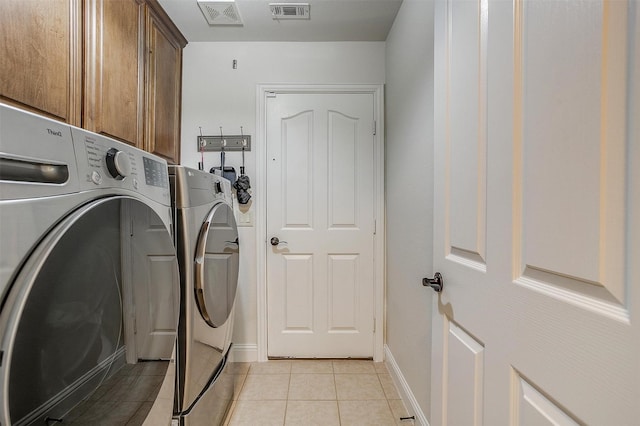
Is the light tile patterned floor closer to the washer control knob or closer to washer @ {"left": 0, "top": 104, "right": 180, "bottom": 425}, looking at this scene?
washer @ {"left": 0, "top": 104, "right": 180, "bottom": 425}

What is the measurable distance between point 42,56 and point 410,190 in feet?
5.86

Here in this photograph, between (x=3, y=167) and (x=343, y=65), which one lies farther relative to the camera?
(x=343, y=65)

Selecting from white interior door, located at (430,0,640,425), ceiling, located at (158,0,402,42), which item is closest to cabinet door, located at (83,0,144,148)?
ceiling, located at (158,0,402,42)

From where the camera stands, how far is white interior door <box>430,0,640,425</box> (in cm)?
42

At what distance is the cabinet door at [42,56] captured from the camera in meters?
1.03

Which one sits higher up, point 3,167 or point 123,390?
point 3,167

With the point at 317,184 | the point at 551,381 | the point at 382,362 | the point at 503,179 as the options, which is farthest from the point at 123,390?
the point at 382,362

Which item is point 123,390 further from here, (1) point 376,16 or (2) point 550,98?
(1) point 376,16

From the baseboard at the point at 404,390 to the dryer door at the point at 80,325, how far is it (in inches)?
51.3

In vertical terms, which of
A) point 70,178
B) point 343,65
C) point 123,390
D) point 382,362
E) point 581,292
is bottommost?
point 382,362

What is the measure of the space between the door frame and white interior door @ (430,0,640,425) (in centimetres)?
137

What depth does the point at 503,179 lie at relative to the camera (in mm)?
677

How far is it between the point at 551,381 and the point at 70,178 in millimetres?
1010

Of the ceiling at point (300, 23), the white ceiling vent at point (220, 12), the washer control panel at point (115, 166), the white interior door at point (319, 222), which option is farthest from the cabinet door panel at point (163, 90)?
the washer control panel at point (115, 166)
